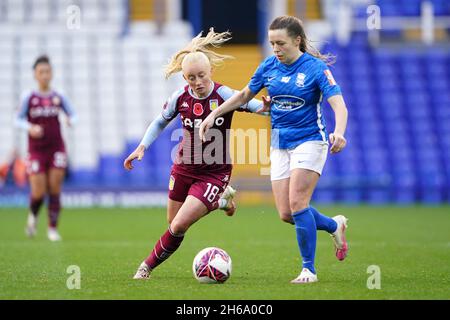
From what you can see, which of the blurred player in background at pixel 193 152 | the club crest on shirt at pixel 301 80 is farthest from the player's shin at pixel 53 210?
the club crest on shirt at pixel 301 80

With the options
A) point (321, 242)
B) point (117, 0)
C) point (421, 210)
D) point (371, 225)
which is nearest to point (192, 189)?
point (321, 242)

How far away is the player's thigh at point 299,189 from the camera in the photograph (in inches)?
287

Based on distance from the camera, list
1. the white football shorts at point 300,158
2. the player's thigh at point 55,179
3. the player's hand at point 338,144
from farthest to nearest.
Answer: the player's thigh at point 55,179 < the white football shorts at point 300,158 < the player's hand at point 338,144

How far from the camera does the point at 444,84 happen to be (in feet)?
73.0

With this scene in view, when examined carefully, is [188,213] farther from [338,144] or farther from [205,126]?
[338,144]

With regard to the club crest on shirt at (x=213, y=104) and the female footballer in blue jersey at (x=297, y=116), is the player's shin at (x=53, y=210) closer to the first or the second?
the club crest on shirt at (x=213, y=104)

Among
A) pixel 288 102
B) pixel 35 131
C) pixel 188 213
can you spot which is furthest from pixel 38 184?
pixel 288 102

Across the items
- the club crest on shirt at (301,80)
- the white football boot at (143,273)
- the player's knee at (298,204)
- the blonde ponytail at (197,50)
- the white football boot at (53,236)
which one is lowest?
the white football boot at (53,236)

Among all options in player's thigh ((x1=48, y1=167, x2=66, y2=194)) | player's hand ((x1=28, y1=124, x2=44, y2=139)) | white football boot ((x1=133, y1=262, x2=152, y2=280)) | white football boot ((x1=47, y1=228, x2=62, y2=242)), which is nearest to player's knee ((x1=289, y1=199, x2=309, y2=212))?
white football boot ((x1=133, y1=262, x2=152, y2=280))

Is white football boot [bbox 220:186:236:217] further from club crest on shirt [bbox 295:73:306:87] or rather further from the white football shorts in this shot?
club crest on shirt [bbox 295:73:306:87]

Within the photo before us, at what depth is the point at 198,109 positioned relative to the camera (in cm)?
779

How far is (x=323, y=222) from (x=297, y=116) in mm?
1033

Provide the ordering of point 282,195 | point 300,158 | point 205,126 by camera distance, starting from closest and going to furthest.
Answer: point 300,158, point 205,126, point 282,195

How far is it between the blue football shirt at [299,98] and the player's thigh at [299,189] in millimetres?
283
